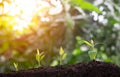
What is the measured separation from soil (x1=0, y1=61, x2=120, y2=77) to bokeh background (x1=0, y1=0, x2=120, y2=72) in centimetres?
26

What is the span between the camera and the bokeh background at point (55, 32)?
887mm

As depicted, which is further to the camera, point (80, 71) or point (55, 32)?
point (55, 32)

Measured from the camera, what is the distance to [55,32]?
1.12 metres

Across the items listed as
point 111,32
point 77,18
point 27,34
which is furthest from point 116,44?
point 27,34

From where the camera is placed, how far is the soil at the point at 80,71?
1.65 ft

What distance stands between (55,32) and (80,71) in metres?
0.62

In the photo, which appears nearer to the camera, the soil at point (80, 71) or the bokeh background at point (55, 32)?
the soil at point (80, 71)

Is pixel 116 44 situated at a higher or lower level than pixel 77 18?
lower

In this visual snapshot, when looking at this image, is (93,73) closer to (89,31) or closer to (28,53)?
(28,53)

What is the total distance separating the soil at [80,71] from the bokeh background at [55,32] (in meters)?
0.26

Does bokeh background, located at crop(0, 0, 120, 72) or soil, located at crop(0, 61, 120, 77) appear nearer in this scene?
soil, located at crop(0, 61, 120, 77)

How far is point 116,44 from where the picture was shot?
1.25 m

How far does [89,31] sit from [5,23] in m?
0.44

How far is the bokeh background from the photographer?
887mm
